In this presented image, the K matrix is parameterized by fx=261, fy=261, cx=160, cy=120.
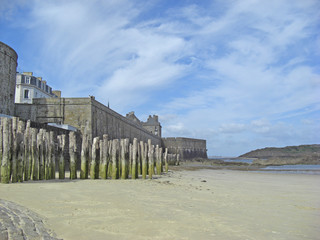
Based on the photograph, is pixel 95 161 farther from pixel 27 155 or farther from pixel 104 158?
pixel 27 155

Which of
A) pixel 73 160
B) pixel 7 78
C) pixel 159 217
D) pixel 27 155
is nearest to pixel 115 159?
pixel 73 160

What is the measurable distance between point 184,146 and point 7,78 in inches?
1818

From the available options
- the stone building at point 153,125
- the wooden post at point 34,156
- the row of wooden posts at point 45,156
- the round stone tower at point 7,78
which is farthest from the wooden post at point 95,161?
the stone building at point 153,125

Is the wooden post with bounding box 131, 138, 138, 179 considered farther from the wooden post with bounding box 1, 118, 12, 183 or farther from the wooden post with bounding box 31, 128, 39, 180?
the wooden post with bounding box 1, 118, 12, 183

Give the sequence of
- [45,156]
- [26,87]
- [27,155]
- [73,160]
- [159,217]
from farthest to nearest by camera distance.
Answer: [26,87] → [73,160] → [45,156] → [27,155] → [159,217]

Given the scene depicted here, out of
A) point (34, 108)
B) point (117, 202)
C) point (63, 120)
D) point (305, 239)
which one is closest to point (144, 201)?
point (117, 202)

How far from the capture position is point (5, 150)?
7527 millimetres

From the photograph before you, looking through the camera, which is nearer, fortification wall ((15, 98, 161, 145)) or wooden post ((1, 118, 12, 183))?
wooden post ((1, 118, 12, 183))

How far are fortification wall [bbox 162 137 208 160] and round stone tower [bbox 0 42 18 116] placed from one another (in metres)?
42.3

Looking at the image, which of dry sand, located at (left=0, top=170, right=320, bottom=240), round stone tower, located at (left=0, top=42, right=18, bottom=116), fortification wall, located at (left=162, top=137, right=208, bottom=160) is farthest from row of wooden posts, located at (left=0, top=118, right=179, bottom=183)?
fortification wall, located at (left=162, top=137, right=208, bottom=160)

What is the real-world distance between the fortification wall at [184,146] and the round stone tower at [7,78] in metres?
42.3

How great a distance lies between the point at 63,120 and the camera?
22.1m

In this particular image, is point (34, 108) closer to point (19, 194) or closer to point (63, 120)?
point (63, 120)

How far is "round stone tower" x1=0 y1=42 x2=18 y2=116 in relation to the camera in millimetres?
23234
